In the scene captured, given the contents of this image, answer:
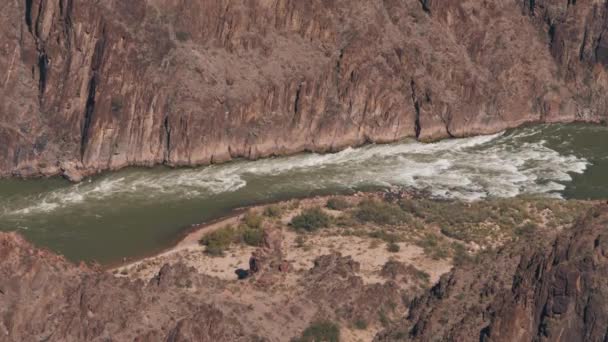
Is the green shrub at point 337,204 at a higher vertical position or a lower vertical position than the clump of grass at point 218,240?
higher

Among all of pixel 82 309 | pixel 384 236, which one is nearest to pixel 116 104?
pixel 384 236

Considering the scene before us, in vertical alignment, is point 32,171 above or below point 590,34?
below

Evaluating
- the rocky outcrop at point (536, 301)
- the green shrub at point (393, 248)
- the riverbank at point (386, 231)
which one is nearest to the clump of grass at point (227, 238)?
the riverbank at point (386, 231)

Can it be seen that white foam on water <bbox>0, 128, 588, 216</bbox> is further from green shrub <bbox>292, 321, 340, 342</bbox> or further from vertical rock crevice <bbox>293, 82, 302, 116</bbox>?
→ green shrub <bbox>292, 321, 340, 342</bbox>

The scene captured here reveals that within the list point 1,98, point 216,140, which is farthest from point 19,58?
point 216,140

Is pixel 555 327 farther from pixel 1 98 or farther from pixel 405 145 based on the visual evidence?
pixel 1 98

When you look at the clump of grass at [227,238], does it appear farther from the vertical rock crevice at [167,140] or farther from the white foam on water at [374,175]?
the vertical rock crevice at [167,140]
